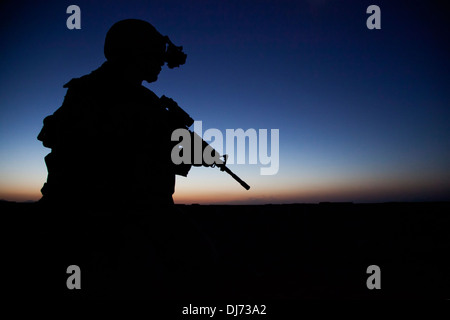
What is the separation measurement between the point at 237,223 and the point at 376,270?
4675 mm

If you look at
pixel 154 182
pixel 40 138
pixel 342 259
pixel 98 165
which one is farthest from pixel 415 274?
pixel 40 138

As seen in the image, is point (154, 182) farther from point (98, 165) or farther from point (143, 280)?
point (143, 280)

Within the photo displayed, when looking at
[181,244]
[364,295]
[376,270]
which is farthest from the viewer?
[376,270]

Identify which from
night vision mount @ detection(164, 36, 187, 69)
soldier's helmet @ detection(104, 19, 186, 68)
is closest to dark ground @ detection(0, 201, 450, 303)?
soldier's helmet @ detection(104, 19, 186, 68)

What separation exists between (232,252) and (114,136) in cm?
499

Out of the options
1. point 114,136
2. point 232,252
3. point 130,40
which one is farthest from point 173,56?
point 232,252

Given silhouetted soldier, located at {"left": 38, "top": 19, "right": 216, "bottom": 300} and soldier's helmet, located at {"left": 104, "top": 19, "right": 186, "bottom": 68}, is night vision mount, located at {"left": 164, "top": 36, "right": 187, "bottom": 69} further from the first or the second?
silhouetted soldier, located at {"left": 38, "top": 19, "right": 216, "bottom": 300}

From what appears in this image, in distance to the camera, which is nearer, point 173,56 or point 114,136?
point 114,136

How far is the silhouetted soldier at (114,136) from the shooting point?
5.36 feet

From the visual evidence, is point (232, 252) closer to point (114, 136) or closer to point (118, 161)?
point (118, 161)

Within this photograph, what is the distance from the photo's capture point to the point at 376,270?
4.52 m

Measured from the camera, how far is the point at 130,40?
80.7 inches

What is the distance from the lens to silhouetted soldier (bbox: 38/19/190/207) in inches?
64.4

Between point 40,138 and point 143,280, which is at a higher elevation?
point 40,138
